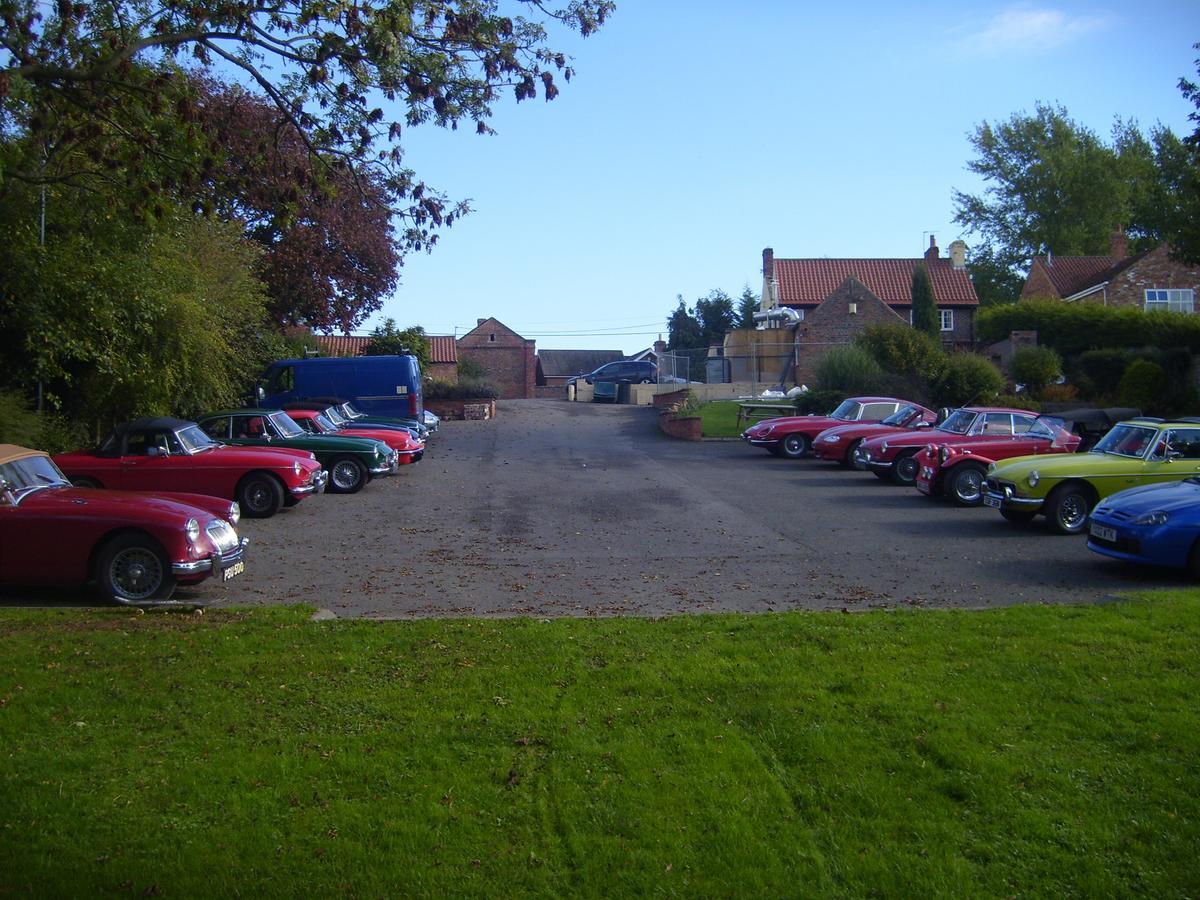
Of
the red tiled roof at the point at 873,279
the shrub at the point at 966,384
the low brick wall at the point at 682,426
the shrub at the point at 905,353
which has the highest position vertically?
the red tiled roof at the point at 873,279

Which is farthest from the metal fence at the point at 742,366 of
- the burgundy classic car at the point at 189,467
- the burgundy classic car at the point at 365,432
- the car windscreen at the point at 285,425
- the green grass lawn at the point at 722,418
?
the burgundy classic car at the point at 189,467

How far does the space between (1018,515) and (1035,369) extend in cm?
2083

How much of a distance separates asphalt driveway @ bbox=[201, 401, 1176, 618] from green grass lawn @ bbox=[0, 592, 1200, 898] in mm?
2048

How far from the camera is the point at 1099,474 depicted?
14062 mm

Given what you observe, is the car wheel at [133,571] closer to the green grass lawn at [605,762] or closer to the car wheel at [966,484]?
the green grass lawn at [605,762]

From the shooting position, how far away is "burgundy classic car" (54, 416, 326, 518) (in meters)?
14.9

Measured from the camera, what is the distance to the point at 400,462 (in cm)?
2316

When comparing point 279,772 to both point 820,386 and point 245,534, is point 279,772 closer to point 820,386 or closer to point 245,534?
point 245,534

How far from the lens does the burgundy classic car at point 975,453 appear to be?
17.3m

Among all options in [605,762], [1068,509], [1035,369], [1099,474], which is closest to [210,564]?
[605,762]

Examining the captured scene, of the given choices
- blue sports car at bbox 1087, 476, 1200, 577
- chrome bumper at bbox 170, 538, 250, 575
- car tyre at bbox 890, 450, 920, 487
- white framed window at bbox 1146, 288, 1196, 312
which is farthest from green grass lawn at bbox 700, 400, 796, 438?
white framed window at bbox 1146, 288, 1196, 312

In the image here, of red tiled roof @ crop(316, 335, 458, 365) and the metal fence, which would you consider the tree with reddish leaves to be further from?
the metal fence

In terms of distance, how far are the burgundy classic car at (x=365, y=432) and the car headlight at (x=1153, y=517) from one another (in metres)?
13.7

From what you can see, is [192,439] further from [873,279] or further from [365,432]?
[873,279]
